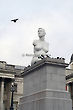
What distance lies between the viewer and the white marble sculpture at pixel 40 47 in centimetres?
2011

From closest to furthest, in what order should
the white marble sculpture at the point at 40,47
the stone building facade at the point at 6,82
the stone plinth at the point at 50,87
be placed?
the stone plinth at the point at 50,87 → the white marble sculpture at the point at 40,47 → the stone building facade at the point at 6,82

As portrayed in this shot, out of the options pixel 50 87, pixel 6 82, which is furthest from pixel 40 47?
pixel 6 82

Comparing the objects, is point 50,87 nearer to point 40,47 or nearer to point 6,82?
point 40,47

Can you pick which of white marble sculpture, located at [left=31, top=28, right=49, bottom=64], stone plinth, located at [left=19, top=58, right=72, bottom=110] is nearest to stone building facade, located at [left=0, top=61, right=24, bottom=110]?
white marble sculpture, located at [left=31, top=28, right=49, bottom=64]

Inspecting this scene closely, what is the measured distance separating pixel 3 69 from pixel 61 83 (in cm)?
5388

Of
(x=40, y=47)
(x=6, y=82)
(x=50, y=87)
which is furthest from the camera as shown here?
(x=6, y=82)

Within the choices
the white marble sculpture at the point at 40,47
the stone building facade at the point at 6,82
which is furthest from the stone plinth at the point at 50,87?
the stone building facade at the point at 6,82

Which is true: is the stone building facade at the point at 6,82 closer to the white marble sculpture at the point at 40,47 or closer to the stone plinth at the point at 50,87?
the white marble sculpture at the point at 40,47

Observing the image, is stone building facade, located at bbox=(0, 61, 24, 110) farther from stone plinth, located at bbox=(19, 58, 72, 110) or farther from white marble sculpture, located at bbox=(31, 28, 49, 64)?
stone plinth, located at bbox=(19, 58, 72, 110)

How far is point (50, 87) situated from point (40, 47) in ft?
12.0

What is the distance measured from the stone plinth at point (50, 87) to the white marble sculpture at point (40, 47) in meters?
1.00

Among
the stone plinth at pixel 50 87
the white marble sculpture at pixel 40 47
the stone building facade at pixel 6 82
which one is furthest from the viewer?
the stone building facade at pixel 6 82

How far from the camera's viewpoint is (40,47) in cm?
2028

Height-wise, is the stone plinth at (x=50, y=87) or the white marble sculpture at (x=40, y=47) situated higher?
the white marble sculpture at (x=40, y=47)
